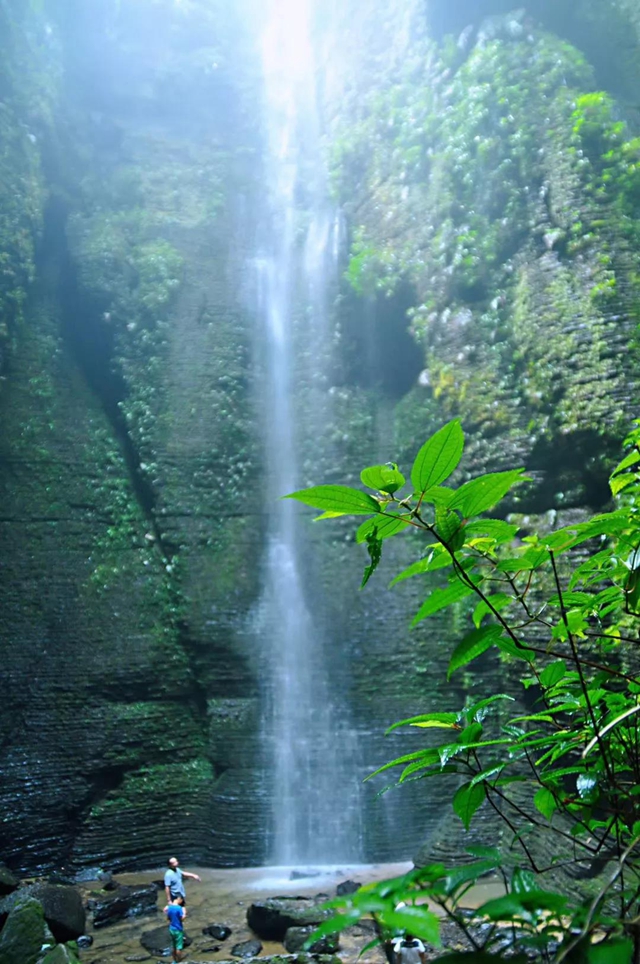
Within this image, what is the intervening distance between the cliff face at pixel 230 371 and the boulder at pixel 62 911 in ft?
6.11

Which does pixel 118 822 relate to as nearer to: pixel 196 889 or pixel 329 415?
pixel 196 889

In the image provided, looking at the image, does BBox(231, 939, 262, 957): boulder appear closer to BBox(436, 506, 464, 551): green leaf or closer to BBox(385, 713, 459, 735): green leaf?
BBox(385, 713, 459, 735): green leaf

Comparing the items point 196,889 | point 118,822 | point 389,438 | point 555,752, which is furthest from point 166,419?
point 555,752

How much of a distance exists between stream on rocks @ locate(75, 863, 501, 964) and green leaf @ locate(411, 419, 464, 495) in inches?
207

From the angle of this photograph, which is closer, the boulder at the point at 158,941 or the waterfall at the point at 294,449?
the boulder at the point at 158,941

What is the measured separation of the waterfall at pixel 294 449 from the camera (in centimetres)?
859

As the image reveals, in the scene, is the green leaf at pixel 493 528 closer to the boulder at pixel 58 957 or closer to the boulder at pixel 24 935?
the boulder at pixel 58 957

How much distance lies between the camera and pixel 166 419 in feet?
37.6

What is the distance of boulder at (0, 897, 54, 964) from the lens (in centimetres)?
496

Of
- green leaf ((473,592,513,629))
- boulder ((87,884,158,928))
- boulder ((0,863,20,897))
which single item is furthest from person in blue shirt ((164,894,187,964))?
green leaf ((473,592,513,629))

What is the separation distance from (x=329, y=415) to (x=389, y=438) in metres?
1.25

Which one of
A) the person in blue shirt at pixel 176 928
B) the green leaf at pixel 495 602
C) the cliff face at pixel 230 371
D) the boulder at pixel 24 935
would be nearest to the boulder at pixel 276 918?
the person in blue shirt at pixel 176 928

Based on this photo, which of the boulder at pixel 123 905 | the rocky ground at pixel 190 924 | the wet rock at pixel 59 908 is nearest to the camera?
the rocky ground at pixel 190 924

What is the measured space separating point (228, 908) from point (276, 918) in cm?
105
